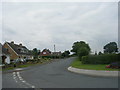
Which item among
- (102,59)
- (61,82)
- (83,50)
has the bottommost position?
(61,82)

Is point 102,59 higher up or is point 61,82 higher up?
point 102,59

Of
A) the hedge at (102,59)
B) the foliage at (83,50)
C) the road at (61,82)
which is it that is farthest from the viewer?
the foliage at (83,50)

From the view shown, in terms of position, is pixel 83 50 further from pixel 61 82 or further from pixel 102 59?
pixel 61 82

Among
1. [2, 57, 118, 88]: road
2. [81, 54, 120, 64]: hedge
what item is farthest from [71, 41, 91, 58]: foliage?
[2, 57, 118, 88]: road

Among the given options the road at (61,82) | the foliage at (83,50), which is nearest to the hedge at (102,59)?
the foliage at (83,50)

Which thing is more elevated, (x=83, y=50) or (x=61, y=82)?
(x=83, y=50)

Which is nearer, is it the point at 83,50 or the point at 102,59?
the point at 102,59

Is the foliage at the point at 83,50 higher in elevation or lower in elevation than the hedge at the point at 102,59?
higher

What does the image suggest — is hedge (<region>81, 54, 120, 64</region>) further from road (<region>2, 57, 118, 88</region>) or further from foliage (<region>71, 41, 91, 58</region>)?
road (<region>2, 57, 118, 88</region>)

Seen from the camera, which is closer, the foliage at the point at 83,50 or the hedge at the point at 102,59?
the hedge at the point at 102,59

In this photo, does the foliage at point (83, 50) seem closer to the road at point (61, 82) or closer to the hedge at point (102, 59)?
the hedge at point (102, 59)

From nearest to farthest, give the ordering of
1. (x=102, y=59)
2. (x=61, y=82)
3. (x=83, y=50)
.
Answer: (x=61, y=82), (x=102, y=59), (x=83, y=50)

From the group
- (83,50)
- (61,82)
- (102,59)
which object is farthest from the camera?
(83,50)

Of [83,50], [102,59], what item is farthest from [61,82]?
[83,50]
